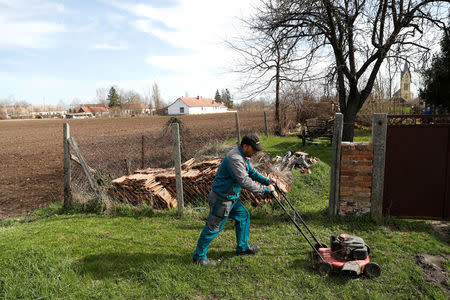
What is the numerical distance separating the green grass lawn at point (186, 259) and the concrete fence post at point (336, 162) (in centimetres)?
32

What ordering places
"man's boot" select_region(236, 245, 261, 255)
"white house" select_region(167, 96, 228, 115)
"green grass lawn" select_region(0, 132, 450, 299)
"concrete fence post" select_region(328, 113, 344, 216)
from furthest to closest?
"white house" select_region(167, 96, 228, 115)
"concrete fence post" select_region(328, 113, 344, 216)
"man's boot" select_region(236, 245, 261, 255)
"green grass lawn" select_region(0, 132, 450, 299)

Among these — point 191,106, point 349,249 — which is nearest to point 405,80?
point 349,249

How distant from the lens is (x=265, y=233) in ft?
16.0

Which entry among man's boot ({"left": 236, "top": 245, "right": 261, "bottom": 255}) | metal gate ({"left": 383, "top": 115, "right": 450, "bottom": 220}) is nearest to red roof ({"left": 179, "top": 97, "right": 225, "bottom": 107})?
metal gate ({"left": 383, "top": 115, "right": 450, "bottom": 220})

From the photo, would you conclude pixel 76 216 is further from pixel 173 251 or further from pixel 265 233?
pixel 265 233

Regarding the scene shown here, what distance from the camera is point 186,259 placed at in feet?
13.4

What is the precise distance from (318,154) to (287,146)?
2.20 m

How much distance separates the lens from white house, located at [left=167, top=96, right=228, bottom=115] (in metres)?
84.9

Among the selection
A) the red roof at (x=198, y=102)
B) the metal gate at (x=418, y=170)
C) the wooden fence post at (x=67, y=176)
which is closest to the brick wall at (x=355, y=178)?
the metal gate at (x=418, y=170)

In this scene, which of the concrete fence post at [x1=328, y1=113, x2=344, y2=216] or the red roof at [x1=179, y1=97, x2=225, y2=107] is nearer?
the concrete fence post at [x1=328, y1=113, x2=344, y2=216]

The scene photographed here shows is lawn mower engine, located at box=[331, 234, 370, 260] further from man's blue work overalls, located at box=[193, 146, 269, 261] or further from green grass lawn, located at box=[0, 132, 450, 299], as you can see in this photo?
man's blue work overalls, located at box=[193, 146, 269, 261]

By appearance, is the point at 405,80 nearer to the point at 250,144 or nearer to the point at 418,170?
the point at 418,170

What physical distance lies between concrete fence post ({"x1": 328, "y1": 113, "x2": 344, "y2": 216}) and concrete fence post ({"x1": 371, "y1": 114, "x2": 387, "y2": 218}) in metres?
0.57

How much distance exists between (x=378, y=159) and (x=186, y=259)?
371 cm
